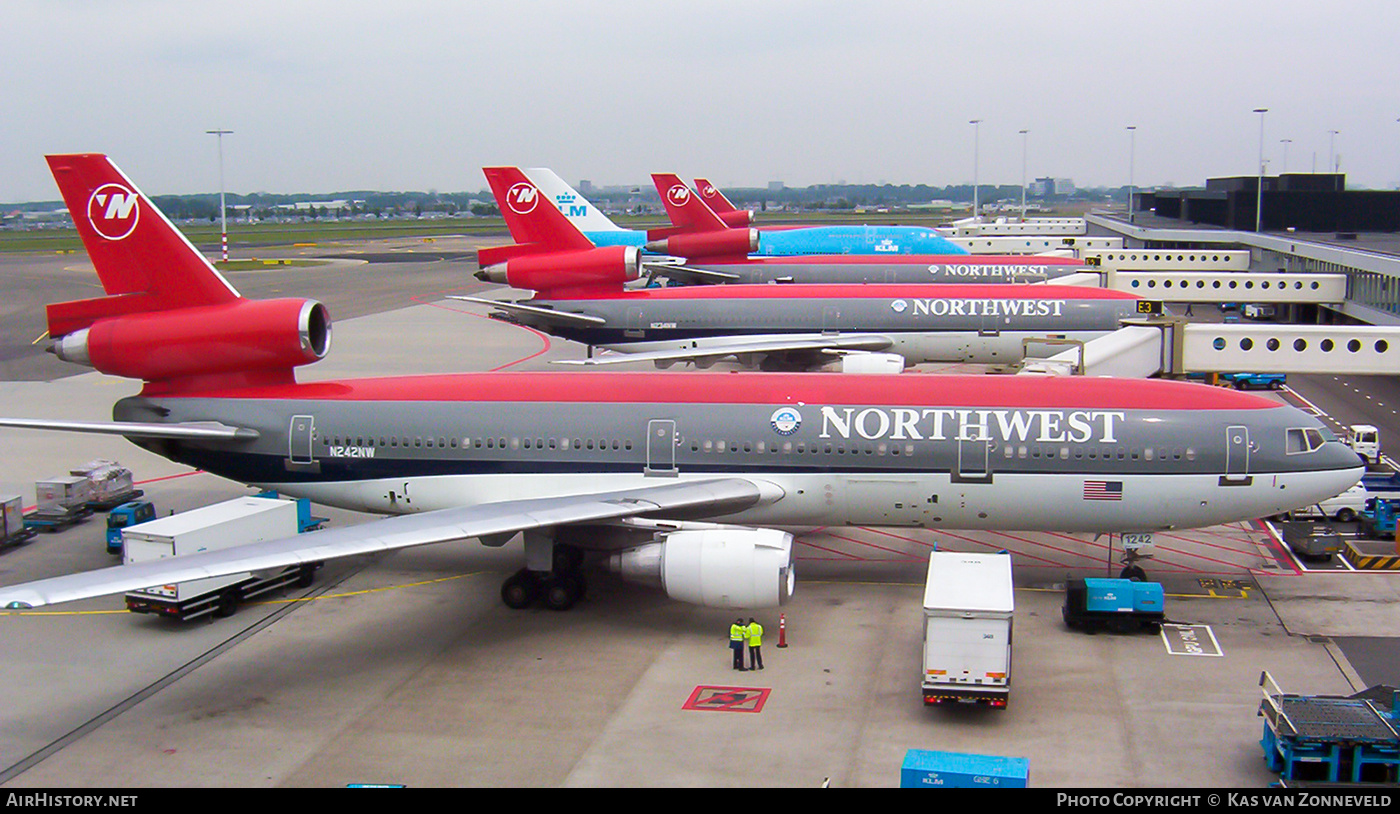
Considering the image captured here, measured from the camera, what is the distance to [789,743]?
17484 millimetres

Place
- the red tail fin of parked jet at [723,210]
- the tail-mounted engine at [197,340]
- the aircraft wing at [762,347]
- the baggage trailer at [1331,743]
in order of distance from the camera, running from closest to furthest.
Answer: the baggage trailer at [1331,743], the tail-mounted engine at [197,340], the aircraft wing at [762,347], the red tail fin of parked jet at [723,210]

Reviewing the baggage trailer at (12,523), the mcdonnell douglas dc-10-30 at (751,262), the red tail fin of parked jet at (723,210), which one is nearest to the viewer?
the baggage trailer at (12,523)

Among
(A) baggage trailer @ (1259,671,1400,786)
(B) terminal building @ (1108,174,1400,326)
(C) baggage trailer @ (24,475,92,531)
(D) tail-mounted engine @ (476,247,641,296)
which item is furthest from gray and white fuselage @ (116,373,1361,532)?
(B) terminal building @ (1108,174,1400,326)

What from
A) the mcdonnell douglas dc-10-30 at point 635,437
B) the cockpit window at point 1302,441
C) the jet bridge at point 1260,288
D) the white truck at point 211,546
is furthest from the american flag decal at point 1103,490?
the jet bridge at point 1260,288

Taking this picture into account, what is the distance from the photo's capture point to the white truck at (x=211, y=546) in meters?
22.6

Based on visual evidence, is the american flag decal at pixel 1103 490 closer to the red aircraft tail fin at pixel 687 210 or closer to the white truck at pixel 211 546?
the white truck at pixel 211 546

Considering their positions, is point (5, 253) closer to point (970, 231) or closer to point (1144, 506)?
point (970, 231)

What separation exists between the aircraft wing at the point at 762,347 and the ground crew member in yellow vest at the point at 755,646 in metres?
24.5

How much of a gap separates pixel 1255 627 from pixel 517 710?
45.7 feet

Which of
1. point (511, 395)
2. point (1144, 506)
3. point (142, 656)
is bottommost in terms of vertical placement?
point (142, 656)

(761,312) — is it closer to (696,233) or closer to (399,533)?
(696,233)

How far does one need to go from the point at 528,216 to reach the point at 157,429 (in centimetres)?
2423

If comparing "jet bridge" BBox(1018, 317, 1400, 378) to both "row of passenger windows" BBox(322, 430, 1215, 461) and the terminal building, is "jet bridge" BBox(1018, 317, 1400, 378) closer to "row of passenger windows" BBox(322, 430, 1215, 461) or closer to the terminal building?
"row of passenger windows" BBox(322, 430, 1215, 461)

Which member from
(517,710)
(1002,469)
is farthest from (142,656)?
(1002,469)
